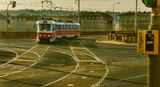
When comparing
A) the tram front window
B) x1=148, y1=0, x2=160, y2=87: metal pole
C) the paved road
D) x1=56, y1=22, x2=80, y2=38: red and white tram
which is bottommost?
the paved road

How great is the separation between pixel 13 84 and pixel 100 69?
8.28m

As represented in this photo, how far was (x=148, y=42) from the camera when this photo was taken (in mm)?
6539

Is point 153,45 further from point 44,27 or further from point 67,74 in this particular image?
point 44,27

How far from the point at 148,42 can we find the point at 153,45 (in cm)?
10

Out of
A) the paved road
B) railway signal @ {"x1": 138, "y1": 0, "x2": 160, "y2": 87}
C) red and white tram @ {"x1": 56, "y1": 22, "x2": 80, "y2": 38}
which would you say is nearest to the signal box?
railway signal @ {"x1": 138, "y1": 0, "x2": 160, "y2": 87}

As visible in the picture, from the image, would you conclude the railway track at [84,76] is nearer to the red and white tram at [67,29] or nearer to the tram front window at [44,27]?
the tram front window at [44,27]

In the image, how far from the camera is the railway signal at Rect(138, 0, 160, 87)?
6367mm

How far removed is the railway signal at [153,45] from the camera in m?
6.37

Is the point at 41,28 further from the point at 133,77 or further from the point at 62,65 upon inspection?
the point at 133,77

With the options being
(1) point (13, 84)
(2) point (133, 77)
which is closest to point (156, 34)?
(1) point (13, 84)

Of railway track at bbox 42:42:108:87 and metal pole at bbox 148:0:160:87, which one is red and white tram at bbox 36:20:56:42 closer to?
railway track at bbox 42:42:108:87

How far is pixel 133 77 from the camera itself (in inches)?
914

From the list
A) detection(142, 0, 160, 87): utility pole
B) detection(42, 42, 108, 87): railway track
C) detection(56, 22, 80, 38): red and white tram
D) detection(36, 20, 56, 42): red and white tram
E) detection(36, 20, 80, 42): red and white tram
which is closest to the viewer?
detection(142, 0, 160, 87): utility pole

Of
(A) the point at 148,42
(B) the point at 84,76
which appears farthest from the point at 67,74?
(A) the point at 148,42
